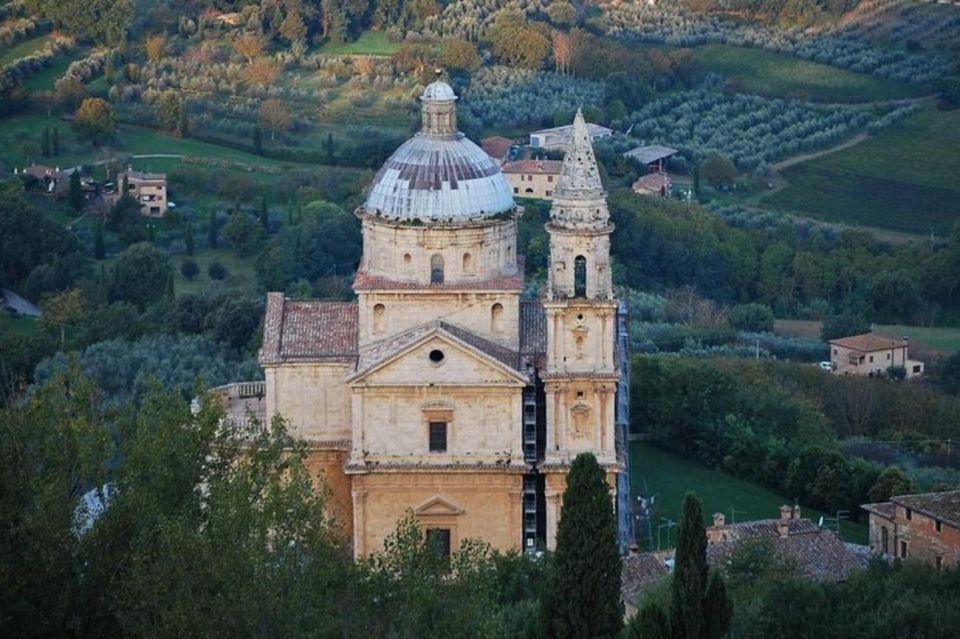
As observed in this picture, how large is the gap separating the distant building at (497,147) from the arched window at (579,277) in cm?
3336

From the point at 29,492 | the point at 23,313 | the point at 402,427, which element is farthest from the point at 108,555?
the point at 23,313

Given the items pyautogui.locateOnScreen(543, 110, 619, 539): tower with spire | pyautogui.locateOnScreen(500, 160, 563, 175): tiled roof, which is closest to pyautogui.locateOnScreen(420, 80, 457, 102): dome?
pyautogui.locateOnScreen(543, 110, 619, 539): tower with spire

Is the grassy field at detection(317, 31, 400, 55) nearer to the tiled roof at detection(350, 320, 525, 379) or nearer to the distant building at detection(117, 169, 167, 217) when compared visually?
the distant building at detection(117, 169, 167, 217)

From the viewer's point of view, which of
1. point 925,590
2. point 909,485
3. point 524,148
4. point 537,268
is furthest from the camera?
point 524,148

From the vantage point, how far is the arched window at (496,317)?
44.6m

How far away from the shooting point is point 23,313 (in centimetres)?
6675

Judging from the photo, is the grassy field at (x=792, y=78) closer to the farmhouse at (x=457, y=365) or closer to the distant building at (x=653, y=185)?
the distant building at (x=653, y=185)

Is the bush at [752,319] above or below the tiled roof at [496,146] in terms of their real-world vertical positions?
below

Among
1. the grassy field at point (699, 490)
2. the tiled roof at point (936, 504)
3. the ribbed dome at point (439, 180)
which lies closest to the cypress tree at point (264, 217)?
the grassy field at point (699, 490)

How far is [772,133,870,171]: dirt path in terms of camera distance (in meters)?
85.1

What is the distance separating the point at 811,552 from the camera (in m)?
43.9

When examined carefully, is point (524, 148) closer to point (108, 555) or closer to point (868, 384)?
point (868, 384)

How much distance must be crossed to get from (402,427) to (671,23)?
5661 centimetres

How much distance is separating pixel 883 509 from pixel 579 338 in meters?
6.61
